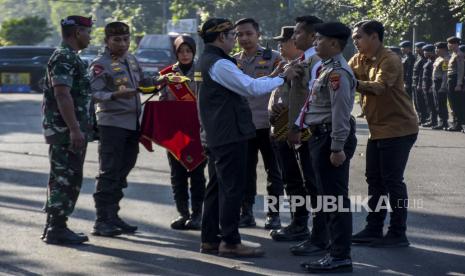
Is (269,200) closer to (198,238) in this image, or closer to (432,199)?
(198,238)

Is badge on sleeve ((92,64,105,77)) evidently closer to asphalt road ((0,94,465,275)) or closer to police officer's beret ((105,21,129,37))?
police officer's beret ((105,21,129,37))

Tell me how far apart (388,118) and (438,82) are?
42.3 ft

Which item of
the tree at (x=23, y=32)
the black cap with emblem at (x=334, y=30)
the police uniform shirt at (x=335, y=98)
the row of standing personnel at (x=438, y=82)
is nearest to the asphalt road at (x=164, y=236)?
the police uniform shirt at (x=335, y=98)

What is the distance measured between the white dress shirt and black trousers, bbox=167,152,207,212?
1798 mm

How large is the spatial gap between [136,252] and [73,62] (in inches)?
63.6

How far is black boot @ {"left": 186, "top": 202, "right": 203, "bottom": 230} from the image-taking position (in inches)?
373

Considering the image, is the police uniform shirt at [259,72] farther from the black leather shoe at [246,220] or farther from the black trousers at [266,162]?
the black leather shoe at [246,220]

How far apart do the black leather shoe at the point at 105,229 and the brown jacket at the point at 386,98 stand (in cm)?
233

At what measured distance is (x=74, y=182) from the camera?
8.77 m

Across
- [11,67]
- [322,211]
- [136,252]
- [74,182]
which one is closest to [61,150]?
[74,182]

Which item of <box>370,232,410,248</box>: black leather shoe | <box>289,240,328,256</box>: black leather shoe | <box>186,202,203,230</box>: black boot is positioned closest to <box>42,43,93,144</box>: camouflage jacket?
<box>186,202,203,230</box>: black boot

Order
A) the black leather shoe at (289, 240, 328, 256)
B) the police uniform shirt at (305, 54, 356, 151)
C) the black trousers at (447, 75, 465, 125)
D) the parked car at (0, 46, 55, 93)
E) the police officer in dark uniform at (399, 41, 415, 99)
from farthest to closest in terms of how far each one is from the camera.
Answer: the parked car at (0, 46, 55, 93) → the police officer in dark uniform at (399, 41, 415, 99) → the black trousers at (447, 75, 465, 125) → the black leather shoe at (289, 240, 328, 256) → the police uniform shirt at (305, 54, 356, 151)

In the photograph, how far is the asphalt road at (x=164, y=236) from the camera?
7816mm

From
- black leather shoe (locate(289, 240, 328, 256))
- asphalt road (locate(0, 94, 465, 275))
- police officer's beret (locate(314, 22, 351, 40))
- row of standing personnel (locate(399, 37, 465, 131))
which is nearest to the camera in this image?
police officer's beret (locate(314, 22, 351, 40))
